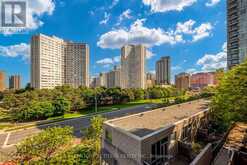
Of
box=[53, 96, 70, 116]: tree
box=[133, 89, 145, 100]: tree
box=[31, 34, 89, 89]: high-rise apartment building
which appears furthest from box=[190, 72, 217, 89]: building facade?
box=[53, 96, 70, 116]: tree

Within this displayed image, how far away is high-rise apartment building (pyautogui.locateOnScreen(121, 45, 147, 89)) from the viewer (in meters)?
87.1

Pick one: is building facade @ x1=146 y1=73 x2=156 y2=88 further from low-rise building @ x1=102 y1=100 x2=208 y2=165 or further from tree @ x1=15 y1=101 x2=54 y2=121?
low-rise building @ x1=102 y1=100 x2=208 y2=165

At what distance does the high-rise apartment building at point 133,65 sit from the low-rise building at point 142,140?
72.4 m

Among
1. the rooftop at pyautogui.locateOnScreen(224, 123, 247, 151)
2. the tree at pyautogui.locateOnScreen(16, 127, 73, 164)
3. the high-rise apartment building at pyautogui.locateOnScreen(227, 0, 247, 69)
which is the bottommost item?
the tree at pyautogui.locateOnScreen(16, 127, 73, 164)

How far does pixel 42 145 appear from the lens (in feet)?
32.9

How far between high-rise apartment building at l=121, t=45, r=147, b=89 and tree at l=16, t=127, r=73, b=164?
78.1m

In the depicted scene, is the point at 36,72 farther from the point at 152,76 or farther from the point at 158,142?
the point at 152,76

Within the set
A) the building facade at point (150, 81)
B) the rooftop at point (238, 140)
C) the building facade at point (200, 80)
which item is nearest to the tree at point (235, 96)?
the rooftop at point (238, 140)

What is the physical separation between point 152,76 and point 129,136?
477 feet

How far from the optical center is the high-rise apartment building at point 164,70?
4894 inches

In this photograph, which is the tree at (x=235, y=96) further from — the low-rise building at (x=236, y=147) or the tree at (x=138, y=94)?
the tree at (x=138, y=94)

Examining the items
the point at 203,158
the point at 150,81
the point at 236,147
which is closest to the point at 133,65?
the point at 150,81

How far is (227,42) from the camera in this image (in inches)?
2114

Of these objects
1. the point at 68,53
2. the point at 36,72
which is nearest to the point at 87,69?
the point at 68,53
